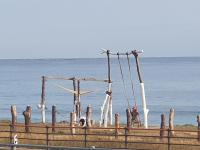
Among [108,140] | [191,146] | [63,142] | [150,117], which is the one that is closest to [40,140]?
[63,142]

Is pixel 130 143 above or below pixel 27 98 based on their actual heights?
below

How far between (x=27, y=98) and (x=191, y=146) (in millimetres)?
72594

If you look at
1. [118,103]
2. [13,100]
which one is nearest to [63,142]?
[118,103]

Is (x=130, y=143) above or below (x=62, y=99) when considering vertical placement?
below

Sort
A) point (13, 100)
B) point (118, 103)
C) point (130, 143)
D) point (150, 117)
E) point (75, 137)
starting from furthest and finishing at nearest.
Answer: point (13, 100)
point (118, 103)
point (150, 117)
point (75, 137)
point (130, 143)

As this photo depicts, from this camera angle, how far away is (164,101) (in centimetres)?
9231

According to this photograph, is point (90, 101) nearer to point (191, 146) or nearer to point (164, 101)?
point (164, 101)

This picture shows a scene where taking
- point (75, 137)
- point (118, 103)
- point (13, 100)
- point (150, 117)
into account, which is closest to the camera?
point (75, 137)

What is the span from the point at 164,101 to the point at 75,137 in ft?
196

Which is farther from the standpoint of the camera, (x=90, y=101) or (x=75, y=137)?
(x=90, y=101)

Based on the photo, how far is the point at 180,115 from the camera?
75875mm

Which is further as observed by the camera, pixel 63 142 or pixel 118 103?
pixel 118 103

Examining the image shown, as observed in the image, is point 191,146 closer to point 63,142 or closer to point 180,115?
point 63,142

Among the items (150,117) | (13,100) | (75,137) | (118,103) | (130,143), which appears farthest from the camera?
(13,100)
